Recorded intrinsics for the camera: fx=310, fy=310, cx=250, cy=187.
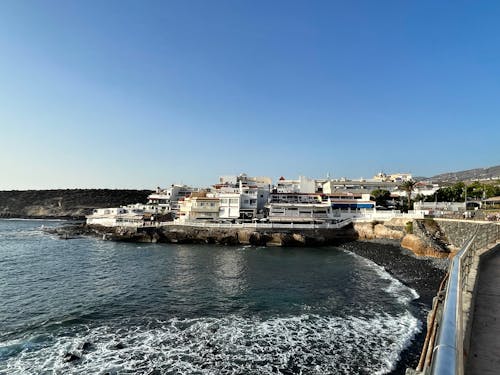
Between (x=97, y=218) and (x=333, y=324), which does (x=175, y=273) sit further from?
(x=97, y=218)

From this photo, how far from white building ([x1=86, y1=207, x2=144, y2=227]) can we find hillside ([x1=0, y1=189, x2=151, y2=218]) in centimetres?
5201

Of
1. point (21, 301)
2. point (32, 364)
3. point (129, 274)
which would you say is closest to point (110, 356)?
point (32, 364)

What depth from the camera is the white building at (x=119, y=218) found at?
6208 centimetres

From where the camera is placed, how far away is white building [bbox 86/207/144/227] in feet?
204

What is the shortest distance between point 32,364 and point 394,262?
3142 centimetres

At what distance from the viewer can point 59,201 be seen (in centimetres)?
13925

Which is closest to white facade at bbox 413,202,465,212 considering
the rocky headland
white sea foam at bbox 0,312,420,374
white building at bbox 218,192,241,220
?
the rocky headland

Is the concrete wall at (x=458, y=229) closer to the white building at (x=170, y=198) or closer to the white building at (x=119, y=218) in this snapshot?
A: the white building at (x=119, y=218)

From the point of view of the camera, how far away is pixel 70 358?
44.2ft

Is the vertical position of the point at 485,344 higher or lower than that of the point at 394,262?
higher

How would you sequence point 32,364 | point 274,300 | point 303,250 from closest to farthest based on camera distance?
point 32,364
point 274,300
point 303,250

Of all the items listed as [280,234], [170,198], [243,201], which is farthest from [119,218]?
[280,234]

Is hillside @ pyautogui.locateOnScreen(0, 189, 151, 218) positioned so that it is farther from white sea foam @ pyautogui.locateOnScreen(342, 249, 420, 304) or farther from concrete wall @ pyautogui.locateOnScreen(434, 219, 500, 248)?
concrete wall @ pyautogui.locateOnScreen(434, 219, 500, 248)

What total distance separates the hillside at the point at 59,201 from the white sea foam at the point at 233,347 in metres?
119
